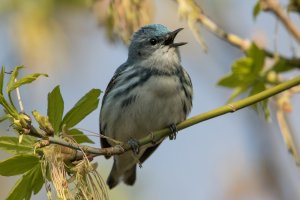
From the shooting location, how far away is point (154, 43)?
15.6 feet

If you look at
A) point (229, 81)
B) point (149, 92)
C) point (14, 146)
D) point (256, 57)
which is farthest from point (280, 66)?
point (14, 146)

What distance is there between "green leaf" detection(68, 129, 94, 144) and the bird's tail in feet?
8.91

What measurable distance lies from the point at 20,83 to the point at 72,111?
0.30 m

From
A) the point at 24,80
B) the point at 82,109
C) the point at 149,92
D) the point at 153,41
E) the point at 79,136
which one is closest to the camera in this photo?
the point at 24,80

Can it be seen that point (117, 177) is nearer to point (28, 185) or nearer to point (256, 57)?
point (256, 57)

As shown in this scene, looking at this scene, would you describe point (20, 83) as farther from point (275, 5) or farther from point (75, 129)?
point (275, 5)

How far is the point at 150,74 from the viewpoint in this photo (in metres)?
4.37

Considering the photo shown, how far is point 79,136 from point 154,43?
2222mm

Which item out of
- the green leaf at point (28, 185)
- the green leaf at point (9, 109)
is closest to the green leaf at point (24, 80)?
the green leaf at point (9, 109)

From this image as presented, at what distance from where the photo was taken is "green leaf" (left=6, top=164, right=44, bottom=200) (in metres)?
2.34

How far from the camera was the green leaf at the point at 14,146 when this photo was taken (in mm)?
2393

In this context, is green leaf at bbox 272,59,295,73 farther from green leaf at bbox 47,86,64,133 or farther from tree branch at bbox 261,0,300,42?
green leaf at bbox 47,86,64,133

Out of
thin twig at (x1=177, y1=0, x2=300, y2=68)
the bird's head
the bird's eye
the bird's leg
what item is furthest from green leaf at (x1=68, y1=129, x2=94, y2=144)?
the bird's eye

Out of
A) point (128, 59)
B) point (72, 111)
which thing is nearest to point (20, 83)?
point (72, 111)
